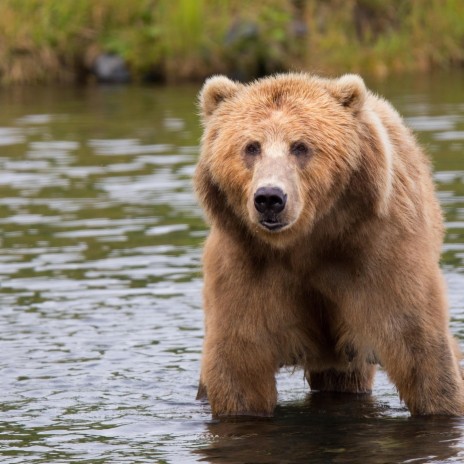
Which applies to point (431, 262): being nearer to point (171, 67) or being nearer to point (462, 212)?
point (462, 212)

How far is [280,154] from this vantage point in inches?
256

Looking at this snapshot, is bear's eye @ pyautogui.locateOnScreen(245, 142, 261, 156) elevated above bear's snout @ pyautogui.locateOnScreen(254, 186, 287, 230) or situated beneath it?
elevated above

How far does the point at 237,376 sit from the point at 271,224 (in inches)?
39.8

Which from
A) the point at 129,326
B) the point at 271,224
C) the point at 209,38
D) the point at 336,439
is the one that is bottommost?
the point at 336,439

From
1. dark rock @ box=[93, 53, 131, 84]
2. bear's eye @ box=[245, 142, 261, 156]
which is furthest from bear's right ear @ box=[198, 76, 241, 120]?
dark rock @ box=[93, 53, 131, 84]

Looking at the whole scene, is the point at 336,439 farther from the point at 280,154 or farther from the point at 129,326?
the point at 129,326

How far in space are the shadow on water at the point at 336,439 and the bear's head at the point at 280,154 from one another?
1102 mm

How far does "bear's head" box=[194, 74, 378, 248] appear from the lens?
6.36 m

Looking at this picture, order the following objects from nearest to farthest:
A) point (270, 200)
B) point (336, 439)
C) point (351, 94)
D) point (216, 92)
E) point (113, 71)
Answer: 1. point (270, 200)
2. point (351, 94)
3. point (216, 92)
4. point (336, 439)
5. point (113, 71)

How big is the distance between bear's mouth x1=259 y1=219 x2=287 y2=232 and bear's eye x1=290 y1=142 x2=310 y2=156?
424 mm

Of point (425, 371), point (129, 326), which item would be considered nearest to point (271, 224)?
point (425, 371)

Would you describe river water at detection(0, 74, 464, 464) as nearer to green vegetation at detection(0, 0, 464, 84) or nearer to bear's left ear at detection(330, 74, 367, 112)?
bear's left ear at detection(330, 74, 367, 112)

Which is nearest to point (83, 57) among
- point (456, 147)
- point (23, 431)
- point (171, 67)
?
point (171, 67)

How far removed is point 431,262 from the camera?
696 cm
